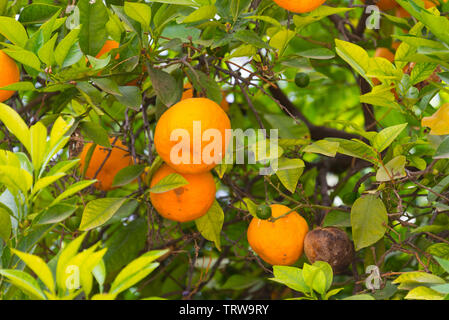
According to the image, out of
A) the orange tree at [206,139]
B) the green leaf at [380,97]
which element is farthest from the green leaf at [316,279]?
the green leaf at [380,97]

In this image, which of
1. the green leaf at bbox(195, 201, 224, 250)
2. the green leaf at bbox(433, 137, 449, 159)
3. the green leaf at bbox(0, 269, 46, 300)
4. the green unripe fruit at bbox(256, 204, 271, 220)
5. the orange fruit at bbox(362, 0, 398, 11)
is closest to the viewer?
the green leaf at bbox(0, 269, 46, 300)

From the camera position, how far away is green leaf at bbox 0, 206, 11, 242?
2.72ft

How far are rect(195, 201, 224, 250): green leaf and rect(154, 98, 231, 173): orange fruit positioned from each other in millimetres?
194

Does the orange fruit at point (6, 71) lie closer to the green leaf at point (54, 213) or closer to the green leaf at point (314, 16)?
the green leaf at point (54, 213)

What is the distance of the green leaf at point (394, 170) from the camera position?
101 cm

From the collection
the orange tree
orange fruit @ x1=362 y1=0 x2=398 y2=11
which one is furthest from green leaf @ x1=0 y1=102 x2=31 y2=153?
orange fruit @ x1=362 y1=0 x2=398 y2=11

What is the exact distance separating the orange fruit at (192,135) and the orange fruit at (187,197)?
0.05 metres

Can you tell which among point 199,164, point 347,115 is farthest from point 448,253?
point 347,115

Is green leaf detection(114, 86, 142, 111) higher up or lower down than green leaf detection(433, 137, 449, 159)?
higher up

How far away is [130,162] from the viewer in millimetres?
1406

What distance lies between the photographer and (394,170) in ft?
3.38

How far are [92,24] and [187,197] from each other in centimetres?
39

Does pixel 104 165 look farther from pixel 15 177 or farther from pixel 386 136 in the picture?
pixel 386 136

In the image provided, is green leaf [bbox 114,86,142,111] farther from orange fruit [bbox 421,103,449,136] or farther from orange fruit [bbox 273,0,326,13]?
orange fruit [bbox 421,103,449,136]
